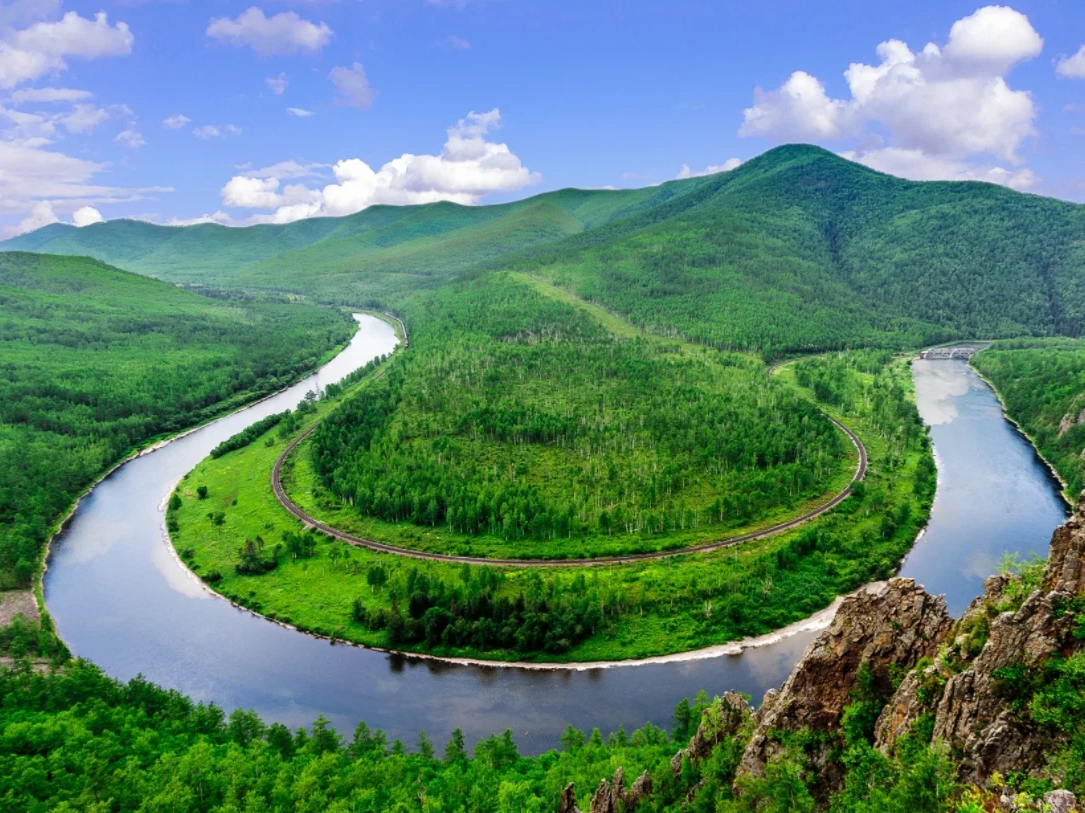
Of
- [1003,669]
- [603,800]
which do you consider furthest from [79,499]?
[1003,669]

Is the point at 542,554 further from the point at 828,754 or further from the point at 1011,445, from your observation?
the point at 1011,445

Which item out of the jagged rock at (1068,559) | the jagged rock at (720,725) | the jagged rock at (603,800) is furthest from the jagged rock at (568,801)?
the jagged rock at (1068,559)

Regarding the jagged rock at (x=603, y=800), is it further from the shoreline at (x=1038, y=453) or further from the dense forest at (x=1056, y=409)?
the dense forest at (x=1056, y=409)

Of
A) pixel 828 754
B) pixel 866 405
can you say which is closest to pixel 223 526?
pixel 828 754

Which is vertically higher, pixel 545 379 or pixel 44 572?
pixel 545 379

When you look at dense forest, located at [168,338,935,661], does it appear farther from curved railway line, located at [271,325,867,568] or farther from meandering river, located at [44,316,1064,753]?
meandering river, located at [44,316,1064,753]

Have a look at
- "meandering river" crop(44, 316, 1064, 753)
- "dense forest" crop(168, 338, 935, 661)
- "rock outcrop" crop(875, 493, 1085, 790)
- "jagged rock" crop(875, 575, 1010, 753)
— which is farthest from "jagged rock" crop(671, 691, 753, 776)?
"dense forest" crop(168, 338, 935, 661)
